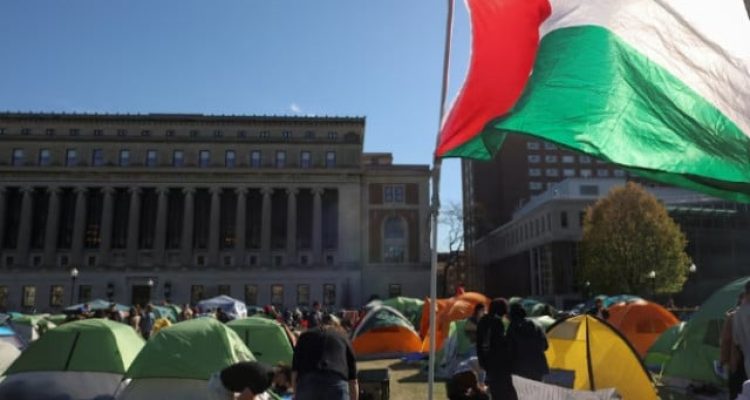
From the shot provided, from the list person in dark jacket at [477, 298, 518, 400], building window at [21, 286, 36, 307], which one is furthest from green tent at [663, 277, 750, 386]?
building window at [21, 286, 36, 307]

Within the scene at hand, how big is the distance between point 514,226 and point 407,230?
14.5 m

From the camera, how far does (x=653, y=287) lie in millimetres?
43438

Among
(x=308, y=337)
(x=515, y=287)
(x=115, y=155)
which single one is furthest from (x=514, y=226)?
(x=308, y=337)

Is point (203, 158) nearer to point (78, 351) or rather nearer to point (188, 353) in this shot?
point (78, 351)

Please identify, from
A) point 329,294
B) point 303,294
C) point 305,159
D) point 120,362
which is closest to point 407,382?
point 120,362

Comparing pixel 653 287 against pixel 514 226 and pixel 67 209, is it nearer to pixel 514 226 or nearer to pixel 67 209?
pixel 514 226

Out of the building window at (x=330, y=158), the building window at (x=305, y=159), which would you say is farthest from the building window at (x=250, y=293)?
the building window at (x=330, y=158)

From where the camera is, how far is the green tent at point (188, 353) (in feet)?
32.3

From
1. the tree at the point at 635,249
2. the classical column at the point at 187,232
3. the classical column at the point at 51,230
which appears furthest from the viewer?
the classical column at the point at 187,232

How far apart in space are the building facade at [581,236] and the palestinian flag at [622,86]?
49.3 m

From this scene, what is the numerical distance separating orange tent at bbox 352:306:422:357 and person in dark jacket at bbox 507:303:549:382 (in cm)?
1415

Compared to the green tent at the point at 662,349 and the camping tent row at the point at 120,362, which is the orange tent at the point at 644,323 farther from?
the camping tent row at the point at 120,362

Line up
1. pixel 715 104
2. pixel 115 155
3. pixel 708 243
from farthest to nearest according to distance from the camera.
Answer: pixel 115 155 < pixel 708 243 < pixel 715 104

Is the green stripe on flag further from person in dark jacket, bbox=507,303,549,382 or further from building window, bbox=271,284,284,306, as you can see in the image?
building window, bbox=271,284,284,306
